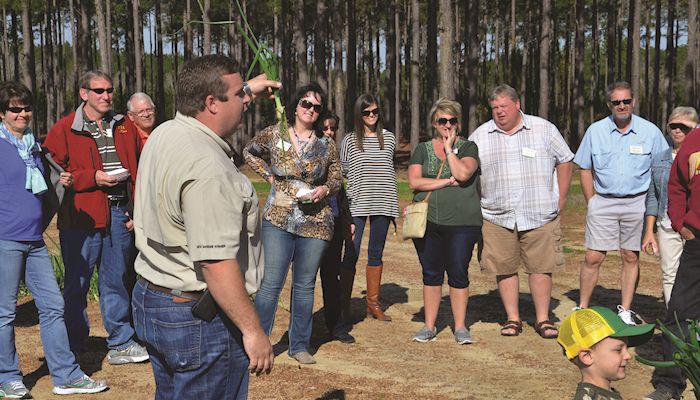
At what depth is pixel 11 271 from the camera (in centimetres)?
541

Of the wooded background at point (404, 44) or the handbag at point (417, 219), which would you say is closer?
the handbag at point (417, 219)

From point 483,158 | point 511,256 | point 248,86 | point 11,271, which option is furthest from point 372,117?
point 248,86

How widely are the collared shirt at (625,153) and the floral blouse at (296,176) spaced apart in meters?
2.46

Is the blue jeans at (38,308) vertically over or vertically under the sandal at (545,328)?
over

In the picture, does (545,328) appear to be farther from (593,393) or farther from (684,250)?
(593,393)

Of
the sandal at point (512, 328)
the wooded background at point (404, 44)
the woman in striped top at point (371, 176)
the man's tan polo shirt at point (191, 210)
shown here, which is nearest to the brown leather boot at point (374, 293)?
the woman in striped top at point (371, 176)

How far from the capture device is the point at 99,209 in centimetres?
619

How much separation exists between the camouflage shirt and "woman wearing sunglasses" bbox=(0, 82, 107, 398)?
133 inches

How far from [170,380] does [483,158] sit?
450cm

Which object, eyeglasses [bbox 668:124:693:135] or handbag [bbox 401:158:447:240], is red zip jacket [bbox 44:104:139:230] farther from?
eyeglasses [bbox 668:124:693:135]

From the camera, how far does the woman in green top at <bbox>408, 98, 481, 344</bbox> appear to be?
6.97 metres

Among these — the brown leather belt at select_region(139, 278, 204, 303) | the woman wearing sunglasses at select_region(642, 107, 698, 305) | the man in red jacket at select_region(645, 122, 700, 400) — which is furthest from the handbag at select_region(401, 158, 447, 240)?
the brown leather belt at select_region(139, 278, 204, 303)

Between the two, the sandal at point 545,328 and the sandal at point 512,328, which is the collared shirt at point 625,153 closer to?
the sandal at point 545,328

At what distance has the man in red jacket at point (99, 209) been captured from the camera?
615 centimetres
